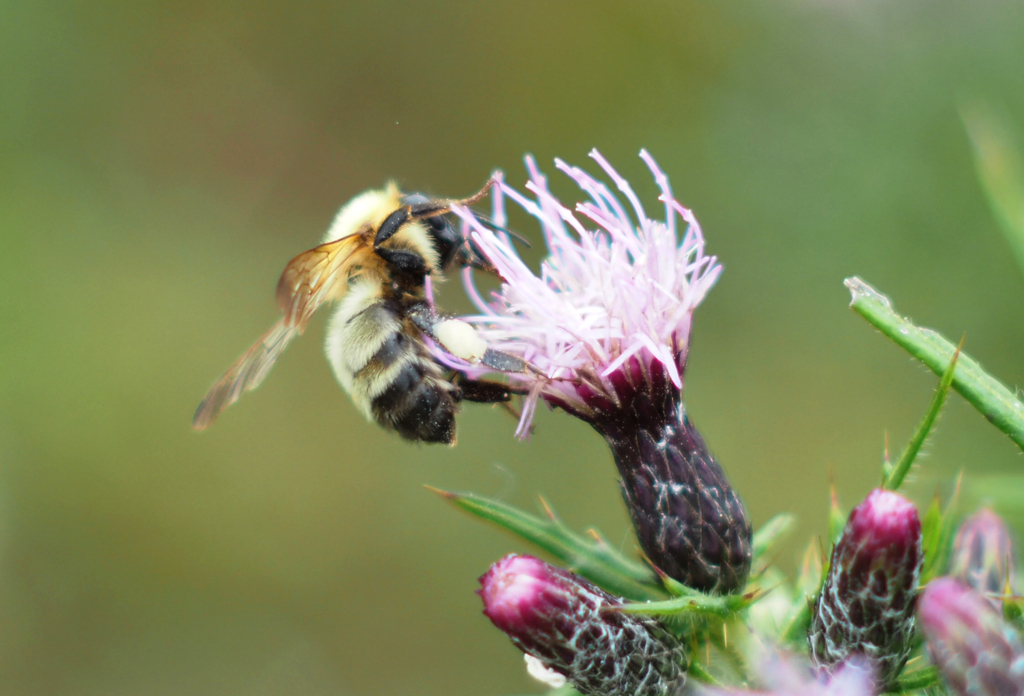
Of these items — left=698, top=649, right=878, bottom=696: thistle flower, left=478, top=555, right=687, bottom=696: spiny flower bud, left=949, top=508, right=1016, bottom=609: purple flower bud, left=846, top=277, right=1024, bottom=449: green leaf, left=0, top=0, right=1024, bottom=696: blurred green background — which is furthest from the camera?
left=0, top=0, right=1024, bottom=696: blurred green background

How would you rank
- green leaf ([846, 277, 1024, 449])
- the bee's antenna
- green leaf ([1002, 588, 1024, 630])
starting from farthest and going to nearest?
the bee's antenna < green leaf ([846, 277, 1024, 449]) < green leaf ([1002, 588, 1024, 630])

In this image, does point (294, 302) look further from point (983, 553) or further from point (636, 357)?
point (983, 553)

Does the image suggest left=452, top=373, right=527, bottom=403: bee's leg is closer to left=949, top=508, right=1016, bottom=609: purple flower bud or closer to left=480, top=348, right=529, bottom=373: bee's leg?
left=480, top=348, right=529, bottom=373: bee's leg

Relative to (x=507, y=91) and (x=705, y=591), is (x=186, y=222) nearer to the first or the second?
(x=507, y=91)

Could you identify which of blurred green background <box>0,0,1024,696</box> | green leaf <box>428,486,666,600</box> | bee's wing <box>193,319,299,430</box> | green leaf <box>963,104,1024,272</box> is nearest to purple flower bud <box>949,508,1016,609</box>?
green leaf <box>963,104,1024,272</box>

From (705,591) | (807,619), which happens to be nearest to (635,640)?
(705,591)

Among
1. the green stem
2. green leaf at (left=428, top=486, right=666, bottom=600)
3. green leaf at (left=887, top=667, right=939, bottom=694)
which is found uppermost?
green leaf at (left=887, top=667, right=939, bottom=694)

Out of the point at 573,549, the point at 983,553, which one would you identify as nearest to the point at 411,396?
the point at 573,549
